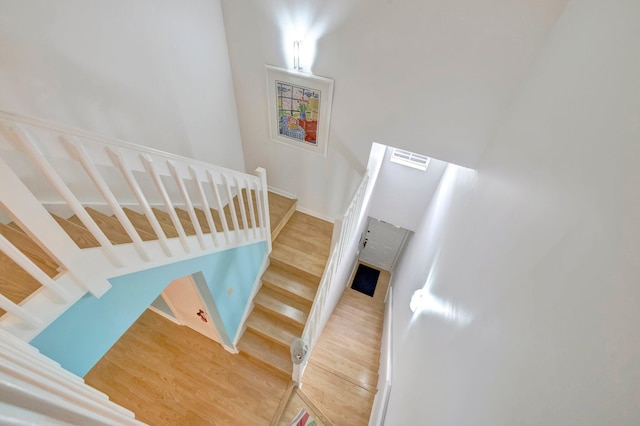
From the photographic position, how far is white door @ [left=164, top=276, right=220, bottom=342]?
2.40 meters

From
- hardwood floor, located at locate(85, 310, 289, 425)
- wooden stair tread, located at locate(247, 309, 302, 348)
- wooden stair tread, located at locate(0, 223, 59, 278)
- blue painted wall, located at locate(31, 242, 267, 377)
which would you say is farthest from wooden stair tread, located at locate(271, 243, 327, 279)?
wooden stair tread, located at locate(0, 223, 59, 278)

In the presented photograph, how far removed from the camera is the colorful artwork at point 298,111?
8.48 feet

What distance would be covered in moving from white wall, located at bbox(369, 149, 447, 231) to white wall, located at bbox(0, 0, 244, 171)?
244 centimetres

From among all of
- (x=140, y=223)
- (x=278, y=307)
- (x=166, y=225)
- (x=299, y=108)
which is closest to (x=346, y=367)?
(x=278, y=307)

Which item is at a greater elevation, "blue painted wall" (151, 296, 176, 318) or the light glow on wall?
the light glow on wall

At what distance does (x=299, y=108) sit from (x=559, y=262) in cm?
252

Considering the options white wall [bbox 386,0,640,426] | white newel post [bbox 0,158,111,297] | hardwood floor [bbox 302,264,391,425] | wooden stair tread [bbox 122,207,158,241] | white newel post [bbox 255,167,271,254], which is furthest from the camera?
hardwood floor [bbox 302,264,391,425]

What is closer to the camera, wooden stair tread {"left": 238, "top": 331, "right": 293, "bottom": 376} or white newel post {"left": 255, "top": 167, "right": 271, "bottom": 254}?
white newel post {"left": 255, "top": 167, "right": 271, "bottom": 254}

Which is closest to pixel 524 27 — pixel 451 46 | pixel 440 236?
pixel 451 46

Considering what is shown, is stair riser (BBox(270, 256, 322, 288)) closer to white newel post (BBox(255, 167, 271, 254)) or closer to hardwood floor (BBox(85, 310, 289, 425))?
white newel post (BBox(255, 167, 271, 254))

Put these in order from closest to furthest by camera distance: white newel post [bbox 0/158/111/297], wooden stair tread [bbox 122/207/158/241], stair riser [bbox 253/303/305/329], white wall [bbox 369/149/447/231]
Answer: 1. white newel post [bbox 0/158/111/297]
2. wooden stair tread [bbox 122/207/158/241]
3. stair riser [bbox 253/303/305/329]
4. white wall [bbox 369/149/447/231]

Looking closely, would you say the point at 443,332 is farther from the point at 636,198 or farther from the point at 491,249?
the point at 636,198

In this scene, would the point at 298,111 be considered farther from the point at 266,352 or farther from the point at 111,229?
the point at 266,352

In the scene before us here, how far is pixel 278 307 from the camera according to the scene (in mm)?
2965
